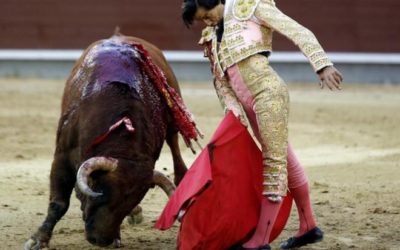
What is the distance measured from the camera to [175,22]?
12.0 meters

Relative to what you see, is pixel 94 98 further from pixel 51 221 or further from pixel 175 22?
pixel 175 22

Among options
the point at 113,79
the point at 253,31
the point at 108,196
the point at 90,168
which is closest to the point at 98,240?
the point at 108,196

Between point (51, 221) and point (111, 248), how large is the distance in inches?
10.6

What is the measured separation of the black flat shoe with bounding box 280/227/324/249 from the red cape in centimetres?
27

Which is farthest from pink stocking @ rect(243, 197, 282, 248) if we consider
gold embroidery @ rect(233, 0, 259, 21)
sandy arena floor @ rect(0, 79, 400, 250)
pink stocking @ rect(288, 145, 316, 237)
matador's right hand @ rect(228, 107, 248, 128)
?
gold embroidery @ rect(233, 0, 259, 21)

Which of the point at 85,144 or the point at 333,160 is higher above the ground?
the point at 85,144

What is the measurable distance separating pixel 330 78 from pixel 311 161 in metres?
3.26

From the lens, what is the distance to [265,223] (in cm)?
385

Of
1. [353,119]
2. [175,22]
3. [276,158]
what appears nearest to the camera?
[276,158]

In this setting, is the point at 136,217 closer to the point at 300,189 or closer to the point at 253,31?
the point at 300,189

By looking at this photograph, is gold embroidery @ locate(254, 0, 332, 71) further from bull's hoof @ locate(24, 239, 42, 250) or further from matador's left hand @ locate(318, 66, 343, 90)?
bull's hoof @ locate(24, 239, 42, 250)

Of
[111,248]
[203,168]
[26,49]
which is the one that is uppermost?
[203,168]

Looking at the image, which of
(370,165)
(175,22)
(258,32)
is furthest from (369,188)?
(175,22)

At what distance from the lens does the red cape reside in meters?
3.85
